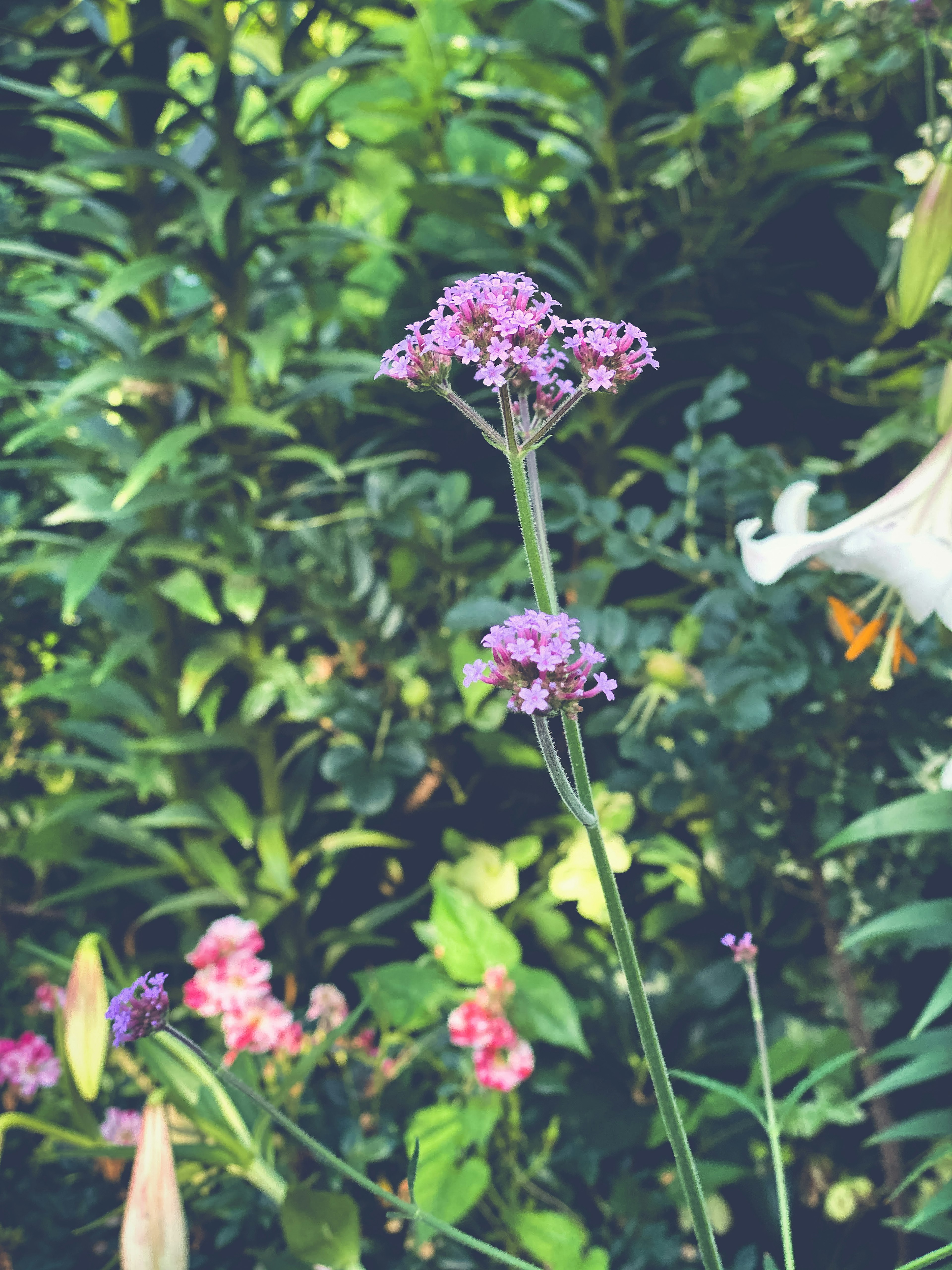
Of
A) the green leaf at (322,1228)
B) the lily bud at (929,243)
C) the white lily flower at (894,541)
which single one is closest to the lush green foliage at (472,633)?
the green leaf at (322,1228)

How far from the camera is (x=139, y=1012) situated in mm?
358

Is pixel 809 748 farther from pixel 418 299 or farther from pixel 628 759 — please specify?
pixel 418 299

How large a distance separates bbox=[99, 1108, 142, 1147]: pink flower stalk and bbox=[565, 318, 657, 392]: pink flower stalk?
855 mm

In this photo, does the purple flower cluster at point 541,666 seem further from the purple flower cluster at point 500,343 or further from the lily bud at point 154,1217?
the lily bud at point 154,1217

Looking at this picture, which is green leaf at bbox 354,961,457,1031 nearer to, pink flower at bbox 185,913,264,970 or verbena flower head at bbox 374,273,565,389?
pink flower at bbox 185,913,264,970

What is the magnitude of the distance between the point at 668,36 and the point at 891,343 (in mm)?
479

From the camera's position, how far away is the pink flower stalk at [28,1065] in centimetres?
95

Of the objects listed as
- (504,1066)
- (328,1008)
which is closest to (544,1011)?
(504,1066)

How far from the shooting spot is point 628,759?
41.6 inches

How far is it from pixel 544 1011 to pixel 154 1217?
0.38m

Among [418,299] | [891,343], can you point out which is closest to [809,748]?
[891,343]

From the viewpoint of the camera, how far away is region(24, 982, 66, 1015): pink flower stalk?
104 cm

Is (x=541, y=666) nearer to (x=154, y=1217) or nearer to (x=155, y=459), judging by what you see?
(x=154, y=1217)

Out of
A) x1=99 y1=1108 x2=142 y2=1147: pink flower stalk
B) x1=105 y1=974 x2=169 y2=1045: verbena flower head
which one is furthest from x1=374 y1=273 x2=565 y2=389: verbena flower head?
x1=99 y1=1108 x2=142 y2=1147: pink flower stalk
